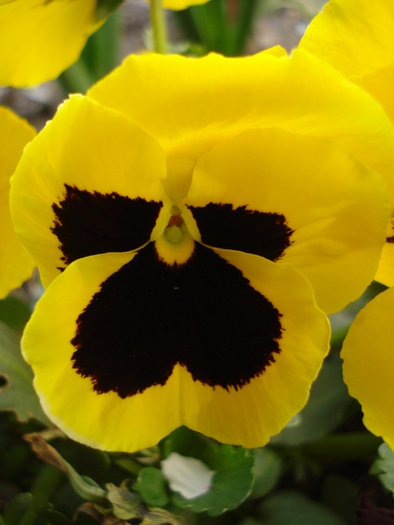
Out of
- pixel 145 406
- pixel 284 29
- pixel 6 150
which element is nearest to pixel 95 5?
pixel 6 150

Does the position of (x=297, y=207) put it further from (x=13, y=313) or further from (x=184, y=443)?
(x=13, y=313)

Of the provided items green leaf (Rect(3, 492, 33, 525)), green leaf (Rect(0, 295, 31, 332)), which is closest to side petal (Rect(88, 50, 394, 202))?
green leaf (Rect(3, 492, 33, 525))

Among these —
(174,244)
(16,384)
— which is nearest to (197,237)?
(174,244)

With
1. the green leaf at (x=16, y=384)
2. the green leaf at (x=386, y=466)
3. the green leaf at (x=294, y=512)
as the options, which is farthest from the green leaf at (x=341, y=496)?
the green leaf at (x=16, y=384)

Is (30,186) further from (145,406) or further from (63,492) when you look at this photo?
(63,492)

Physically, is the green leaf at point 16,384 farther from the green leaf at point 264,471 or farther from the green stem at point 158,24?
the green stem at point 158,24

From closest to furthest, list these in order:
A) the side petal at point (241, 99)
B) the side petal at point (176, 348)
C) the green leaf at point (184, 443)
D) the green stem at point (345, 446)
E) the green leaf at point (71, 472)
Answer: the side petal at point (241, 99) < the side petal at point (176, 348) < the green leaf at point (71, 472) < the green leaf at point (184, 443) < the green stem at point (345, 446)
